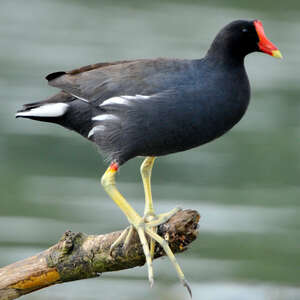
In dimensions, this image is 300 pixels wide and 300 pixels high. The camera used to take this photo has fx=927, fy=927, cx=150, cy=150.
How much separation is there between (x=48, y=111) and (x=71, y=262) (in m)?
1.03

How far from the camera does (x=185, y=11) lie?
22438 mm

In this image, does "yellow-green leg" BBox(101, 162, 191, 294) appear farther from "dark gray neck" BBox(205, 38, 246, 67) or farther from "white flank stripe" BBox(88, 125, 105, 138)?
"dark gray neck" BBox(205, 38, 246, 67)

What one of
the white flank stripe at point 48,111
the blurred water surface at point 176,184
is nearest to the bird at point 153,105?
the white flank stripe at point 48,111

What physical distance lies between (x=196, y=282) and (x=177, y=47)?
977 centimetres

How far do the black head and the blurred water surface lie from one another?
143 inches

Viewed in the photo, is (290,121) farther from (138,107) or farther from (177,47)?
(138,107)

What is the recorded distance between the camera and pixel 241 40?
5.42m

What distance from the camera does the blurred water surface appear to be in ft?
31.4

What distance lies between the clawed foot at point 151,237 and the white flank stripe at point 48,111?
2.84ft

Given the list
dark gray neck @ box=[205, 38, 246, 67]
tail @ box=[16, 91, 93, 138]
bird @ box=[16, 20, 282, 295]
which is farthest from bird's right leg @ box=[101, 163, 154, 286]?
dark gray neck @ box=[205, 38, 246, 67]

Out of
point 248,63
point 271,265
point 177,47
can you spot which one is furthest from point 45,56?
point 271,265

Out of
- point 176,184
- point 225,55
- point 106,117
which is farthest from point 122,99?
point 176,184

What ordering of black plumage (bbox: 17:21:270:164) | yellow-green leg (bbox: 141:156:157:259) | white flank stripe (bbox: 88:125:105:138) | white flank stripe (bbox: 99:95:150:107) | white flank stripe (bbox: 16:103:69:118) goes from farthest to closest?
white flank stripe (bbox: 16:103:69:118) < white flank stripe (bbox: 88:125:105:138) < white flank stripe (bbox: 99:95:150:107) < black plumage (bbox: 17:21:270:164) < yellow-green leg (bbox: 141:156:157:259)

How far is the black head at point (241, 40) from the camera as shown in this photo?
17.7 ft
